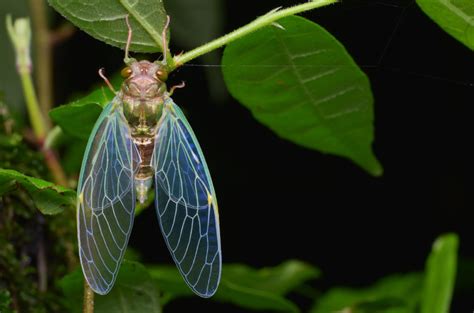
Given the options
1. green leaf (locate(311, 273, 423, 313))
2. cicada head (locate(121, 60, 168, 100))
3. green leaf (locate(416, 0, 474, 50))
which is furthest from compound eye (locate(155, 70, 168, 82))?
green leaf (locate(311, 273, 423, 313))

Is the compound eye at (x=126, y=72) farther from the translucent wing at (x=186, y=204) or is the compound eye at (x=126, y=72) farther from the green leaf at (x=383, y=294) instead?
the green leaf at (x=383, y=294)

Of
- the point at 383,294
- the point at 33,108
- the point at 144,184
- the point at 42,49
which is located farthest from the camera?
the point at 42,49

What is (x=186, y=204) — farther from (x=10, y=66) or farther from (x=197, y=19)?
(x=10, y=66)

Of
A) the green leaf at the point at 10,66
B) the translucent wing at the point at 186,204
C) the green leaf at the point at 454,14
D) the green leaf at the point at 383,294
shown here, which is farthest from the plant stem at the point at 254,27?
the green leaf at the point at 10,66

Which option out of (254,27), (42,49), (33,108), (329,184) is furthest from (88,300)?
(329,184)

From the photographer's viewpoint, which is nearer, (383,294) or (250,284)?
(250,284)

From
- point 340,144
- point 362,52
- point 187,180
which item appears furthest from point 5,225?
point 362,52

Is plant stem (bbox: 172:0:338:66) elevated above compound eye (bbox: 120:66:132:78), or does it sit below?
below

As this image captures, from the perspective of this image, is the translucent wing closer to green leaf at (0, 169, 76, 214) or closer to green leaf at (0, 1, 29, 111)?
green leaf at (0, 169, 76, 214)
